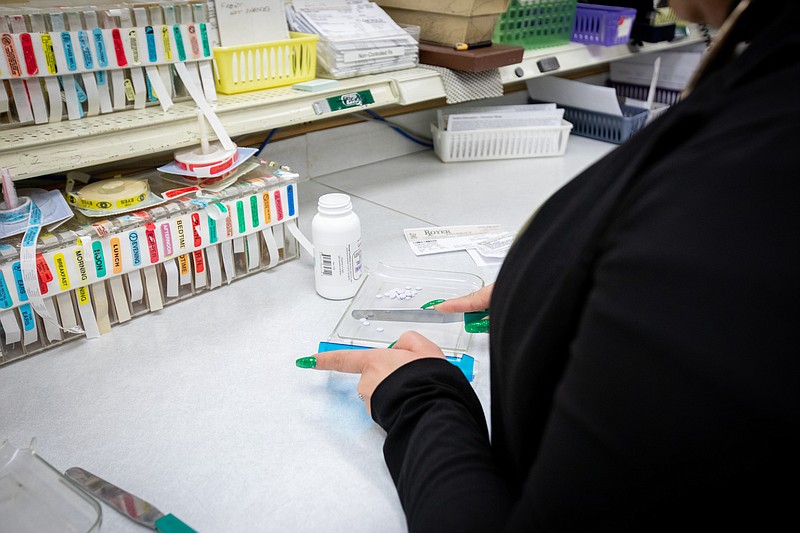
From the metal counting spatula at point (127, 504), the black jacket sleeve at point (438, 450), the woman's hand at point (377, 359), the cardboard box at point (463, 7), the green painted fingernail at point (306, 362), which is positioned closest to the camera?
the black jacket sleeve at point (438, 450)

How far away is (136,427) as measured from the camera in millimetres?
846

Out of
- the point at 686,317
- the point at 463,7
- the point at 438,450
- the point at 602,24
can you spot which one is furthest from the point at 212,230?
the point at 602,24

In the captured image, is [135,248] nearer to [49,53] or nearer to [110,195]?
[110,195]

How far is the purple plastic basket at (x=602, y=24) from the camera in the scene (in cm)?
186

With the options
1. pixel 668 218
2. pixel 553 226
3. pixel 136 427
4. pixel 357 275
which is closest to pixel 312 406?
pixel 136 427

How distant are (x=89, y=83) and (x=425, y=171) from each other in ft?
3.14

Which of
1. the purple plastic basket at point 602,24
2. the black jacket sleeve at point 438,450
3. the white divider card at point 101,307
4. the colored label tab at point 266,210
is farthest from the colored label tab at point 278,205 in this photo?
the purple plastic basket at point 602,24

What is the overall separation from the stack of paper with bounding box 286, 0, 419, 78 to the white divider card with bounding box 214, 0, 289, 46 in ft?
0.31

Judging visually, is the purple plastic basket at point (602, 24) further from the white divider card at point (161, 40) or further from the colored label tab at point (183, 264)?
the colored label tab at point (183, 264)

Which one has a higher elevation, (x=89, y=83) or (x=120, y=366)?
(x=89, y=83)

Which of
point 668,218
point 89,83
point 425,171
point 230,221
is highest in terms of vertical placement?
point 668,218

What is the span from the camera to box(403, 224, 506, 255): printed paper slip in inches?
53.1

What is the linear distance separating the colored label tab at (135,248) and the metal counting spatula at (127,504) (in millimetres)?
382

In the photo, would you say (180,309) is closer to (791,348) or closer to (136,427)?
(136,427)
